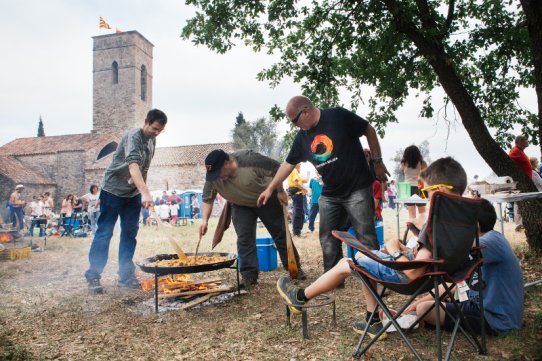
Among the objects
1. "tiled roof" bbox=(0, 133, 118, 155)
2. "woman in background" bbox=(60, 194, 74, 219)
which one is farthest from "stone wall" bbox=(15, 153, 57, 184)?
"woman in background" bbox=(60, 194, 74, 219)

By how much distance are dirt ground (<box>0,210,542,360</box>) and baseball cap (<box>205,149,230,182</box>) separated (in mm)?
1373

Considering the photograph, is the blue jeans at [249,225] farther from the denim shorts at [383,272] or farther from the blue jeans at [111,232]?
the denim shorts at [383,272]

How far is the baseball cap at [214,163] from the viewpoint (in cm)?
449

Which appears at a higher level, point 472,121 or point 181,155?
point 181,155

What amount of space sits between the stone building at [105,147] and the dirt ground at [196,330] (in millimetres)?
25857

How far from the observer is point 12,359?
2.96 metres

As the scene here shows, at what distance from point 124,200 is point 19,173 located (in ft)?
101

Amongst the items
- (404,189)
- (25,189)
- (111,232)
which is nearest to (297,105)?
(111,232)

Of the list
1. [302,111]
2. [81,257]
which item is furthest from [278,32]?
[81,257]

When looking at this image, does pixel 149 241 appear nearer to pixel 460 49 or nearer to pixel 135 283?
pixel 135 283

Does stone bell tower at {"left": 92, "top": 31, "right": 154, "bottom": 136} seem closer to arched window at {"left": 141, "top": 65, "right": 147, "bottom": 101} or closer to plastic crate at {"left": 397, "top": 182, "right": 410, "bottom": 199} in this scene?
arched window at {"left": 141, "top": 65, "right": 147, "bottom": 101}

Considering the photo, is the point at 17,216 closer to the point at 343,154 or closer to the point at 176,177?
the point at 343,154

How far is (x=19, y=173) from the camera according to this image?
30844 millimetres

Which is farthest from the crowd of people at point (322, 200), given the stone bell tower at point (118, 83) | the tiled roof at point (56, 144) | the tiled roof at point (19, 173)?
the stone bell tower at point (118, 83)
